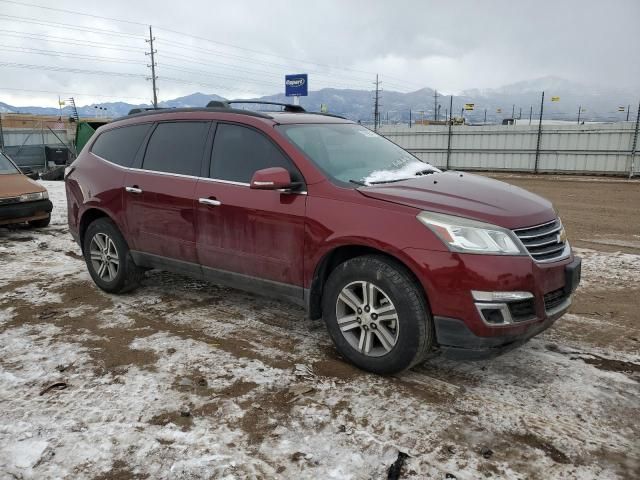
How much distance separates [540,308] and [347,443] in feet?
4.75

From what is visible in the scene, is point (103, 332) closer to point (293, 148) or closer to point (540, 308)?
point (293, 148)

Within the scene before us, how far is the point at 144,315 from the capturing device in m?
4.67

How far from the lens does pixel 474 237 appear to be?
3104mm

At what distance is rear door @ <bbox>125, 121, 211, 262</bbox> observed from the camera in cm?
444

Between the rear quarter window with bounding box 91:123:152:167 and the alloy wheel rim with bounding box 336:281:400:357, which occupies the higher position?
the rear quarter window with bounding box 91:123:152:167

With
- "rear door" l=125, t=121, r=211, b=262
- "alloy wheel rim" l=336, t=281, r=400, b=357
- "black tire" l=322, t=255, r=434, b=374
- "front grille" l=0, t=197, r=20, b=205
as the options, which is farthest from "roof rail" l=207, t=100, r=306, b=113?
"front grille" l=0, t=197, r=20, b=205

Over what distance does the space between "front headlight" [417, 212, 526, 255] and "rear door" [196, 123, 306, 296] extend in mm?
1057

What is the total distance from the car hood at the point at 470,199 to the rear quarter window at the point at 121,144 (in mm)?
2640

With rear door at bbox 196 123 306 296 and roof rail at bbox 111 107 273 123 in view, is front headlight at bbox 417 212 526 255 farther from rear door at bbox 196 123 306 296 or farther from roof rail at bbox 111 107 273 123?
roof rail at bbox 111 107 273 123

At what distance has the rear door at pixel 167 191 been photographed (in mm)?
4441

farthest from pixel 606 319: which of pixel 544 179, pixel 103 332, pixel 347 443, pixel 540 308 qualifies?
pixel 544 179

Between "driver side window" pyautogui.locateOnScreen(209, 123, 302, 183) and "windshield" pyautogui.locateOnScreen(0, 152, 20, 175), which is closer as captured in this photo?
"driver side window" pyautogui.locateOnScreen(209, 123, 302, 183)

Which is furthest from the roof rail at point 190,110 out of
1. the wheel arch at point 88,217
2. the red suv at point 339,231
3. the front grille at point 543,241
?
the front grille at point 543,241

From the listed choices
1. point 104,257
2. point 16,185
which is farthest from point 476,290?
point 16,185
